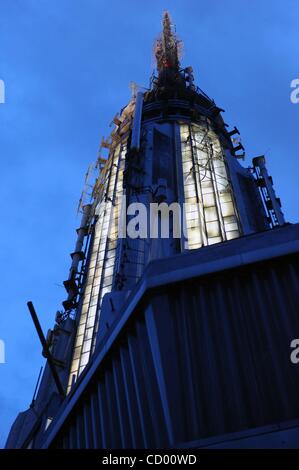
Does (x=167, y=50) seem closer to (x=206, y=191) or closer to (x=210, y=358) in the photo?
(x=206, y=191)

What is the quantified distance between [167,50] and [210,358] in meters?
57.6

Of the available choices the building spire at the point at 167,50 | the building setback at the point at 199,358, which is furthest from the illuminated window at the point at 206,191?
the building spire at the point at 167,50

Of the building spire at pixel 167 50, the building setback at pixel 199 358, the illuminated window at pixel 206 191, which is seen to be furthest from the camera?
the building spire at pixel 167 50

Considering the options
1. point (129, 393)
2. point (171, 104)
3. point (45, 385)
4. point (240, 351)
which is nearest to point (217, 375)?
point (240, 351)

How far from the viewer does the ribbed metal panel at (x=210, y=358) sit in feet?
43.5

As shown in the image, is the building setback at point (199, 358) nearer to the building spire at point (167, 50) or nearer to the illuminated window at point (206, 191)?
the illuminated window at point (206, 191)

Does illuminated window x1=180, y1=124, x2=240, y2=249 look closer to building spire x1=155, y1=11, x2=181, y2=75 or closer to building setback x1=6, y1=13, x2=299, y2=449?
building setback x1=6, y1=13, x2=299, y2=449

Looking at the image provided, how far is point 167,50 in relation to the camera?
66.4 metres

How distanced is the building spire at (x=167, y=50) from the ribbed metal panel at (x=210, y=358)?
2039 inches

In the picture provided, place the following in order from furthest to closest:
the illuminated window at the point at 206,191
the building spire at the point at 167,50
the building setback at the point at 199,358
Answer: the building spire at the point at 167,50 < the illuminated window at the point at 206,191 < the building setback at the point at 199,358

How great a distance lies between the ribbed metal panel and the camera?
13.3 m

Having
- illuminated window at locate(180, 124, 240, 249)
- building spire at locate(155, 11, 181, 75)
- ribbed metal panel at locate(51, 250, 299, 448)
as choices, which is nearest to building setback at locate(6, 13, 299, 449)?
ribbed metal panel at locate(51, 250, 299, 448)

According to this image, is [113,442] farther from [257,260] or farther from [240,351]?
[257,260]

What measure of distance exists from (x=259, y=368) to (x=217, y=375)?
100 cm
